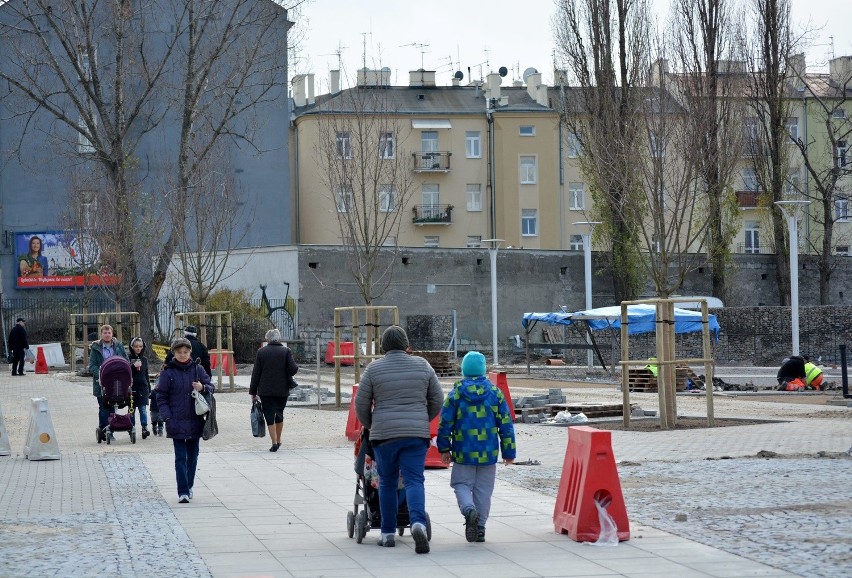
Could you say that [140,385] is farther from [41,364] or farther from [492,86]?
[492,86]

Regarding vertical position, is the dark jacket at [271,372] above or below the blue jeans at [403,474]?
above

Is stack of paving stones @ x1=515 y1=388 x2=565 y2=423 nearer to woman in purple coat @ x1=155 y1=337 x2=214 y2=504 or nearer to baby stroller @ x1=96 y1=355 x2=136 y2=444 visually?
baby stroller @ x1=96 y1=355 x2=136 y2=444

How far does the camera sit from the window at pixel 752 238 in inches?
2741

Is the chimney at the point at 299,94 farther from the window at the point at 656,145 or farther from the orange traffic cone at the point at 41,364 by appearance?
the window at the point at 656,145

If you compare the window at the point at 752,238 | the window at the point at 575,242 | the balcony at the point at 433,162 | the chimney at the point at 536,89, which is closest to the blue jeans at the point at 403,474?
the balcony at the point at 433,162

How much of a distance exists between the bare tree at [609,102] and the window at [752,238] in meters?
19.9

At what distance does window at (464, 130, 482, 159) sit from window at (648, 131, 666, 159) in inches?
1374

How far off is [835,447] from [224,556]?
9.55 m

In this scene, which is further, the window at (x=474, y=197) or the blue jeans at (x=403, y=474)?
the window at (x=474, y=197)

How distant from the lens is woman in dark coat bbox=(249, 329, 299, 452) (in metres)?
16.7

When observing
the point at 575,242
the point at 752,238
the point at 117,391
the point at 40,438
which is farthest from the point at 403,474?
the point at 752,238

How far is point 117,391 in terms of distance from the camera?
58.7 feet

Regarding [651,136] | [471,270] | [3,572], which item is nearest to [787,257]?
[471,270]

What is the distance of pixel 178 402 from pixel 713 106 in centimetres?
2957
